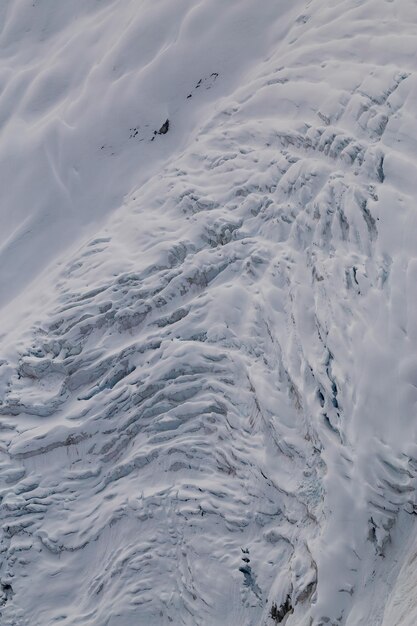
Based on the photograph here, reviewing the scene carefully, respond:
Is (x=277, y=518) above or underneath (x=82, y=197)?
underneath

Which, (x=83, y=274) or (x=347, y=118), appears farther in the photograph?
(x=83, y=274)

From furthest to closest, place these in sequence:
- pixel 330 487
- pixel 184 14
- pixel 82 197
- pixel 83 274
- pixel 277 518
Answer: pixel 184 14 < pixel 82 197 < pixel 83 274 < pixel 277 518 < pixel 330 487

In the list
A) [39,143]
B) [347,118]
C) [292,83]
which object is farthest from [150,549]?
[39,143]

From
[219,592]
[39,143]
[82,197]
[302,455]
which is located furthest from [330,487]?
[39,143]

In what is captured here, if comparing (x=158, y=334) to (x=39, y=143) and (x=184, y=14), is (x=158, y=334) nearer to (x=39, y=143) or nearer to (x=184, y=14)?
(x=39, y=143)

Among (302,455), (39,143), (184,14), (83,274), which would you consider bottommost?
(302,455)

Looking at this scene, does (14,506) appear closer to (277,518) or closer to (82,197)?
(277,518)

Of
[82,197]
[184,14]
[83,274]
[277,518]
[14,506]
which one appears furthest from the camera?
[184,14]
